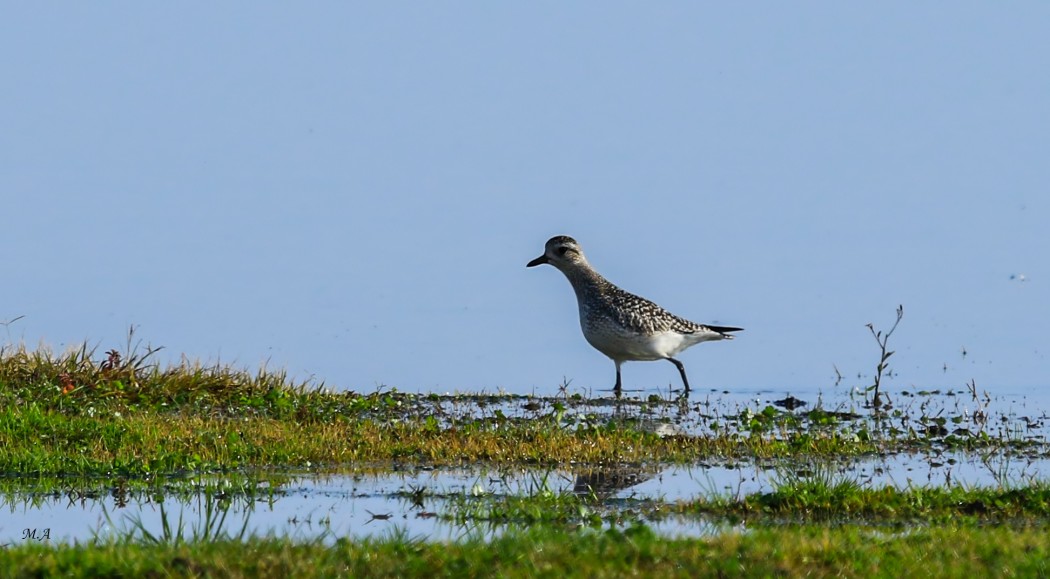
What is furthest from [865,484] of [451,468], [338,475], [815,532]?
[338,475]

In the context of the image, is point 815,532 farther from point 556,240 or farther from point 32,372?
point 556,240

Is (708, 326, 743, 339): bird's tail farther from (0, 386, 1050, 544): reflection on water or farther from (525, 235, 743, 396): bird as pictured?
(0, 386, 1050, 544): reflection on water

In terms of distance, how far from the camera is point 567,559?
7785mm

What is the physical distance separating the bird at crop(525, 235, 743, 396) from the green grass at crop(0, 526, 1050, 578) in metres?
10.9

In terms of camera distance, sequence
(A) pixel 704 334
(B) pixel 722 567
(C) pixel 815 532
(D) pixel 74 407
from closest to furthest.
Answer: (B) pixel 722 567 → (C) pixel 815 532 → (D) pixel 74 407 → (A) pixel 704 334

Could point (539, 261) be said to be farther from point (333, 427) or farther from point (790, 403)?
point (333, 427)

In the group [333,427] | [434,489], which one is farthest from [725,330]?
Answer: [434,489]

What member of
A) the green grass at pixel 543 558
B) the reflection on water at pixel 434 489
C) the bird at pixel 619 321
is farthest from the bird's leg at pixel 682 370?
the green grass at pixel 543 558

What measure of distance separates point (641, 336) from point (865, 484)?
27.8ft

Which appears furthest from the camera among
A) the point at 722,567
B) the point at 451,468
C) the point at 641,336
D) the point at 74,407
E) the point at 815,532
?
the point at 641,336

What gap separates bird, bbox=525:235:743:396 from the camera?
1972 centimetres

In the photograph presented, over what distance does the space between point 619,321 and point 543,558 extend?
474 inches

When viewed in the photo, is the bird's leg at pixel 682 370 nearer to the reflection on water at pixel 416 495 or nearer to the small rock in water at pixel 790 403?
the small rock in water at pixel 790 403

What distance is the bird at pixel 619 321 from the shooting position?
19719 mm
